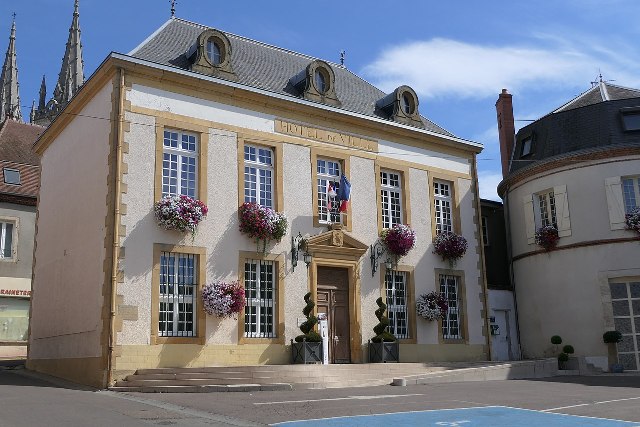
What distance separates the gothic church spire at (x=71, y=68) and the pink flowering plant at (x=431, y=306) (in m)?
59.2

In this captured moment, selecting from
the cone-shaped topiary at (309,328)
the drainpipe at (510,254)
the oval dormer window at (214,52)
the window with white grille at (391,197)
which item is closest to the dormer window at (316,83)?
the oval dormer window at (214,52)

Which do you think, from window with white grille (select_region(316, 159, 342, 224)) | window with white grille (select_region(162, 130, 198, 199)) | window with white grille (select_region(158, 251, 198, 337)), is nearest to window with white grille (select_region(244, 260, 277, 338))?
window with white grille (select_region(158, 251, 198, 337))

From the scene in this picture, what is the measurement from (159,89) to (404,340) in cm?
965

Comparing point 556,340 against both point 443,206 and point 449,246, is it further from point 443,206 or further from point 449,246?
point 443,206

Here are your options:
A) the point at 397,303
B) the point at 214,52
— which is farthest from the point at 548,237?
the point at 214,52

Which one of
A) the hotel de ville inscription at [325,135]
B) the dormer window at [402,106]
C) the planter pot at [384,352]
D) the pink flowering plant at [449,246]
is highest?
the dormer window at [402,106]

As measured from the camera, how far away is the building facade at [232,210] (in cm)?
1591

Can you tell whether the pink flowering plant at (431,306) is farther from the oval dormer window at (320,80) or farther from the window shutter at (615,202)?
the oval dormer window at (320,80)

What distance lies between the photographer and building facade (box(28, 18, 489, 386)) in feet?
52.2

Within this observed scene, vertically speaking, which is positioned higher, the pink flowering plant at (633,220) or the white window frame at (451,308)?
the pink flowering plant at (633,220)

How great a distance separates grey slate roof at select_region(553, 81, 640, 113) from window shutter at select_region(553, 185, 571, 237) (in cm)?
350

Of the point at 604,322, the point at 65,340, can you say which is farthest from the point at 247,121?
the point at 604,322

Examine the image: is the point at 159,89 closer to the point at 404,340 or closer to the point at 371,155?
the point at 371,155

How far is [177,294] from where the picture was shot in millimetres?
16203
